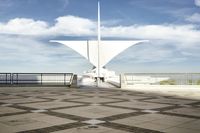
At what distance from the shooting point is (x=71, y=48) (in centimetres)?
4884

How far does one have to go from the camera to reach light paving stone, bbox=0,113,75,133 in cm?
655

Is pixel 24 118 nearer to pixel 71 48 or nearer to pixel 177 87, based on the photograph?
pixel 177 87

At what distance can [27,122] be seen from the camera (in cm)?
714

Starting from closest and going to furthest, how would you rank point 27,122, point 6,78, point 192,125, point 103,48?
point 192,125
point 27,122
point 6,78
point 103,48

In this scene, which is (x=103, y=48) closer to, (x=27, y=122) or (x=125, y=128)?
(x=27, y=122)

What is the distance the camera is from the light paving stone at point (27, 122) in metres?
6.55

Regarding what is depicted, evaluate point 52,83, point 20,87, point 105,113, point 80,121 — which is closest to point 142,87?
point 52,83

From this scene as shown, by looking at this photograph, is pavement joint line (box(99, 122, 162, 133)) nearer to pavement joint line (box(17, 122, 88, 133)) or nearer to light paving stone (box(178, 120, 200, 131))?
pavement joint line (box(17, 122, 88, 133))

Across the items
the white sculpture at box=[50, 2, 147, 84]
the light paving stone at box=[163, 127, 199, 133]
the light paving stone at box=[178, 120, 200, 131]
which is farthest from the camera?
the white sculpture at box=[50, 2, 147, 84]

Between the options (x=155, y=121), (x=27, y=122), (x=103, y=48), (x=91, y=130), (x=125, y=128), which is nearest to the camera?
(x=91, y=130)

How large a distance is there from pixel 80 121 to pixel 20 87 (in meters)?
14.9

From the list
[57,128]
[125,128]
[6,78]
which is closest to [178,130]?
[125,128]

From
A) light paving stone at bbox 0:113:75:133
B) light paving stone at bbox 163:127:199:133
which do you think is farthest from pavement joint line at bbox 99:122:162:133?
light paving stone at bbox 0:113:75:133

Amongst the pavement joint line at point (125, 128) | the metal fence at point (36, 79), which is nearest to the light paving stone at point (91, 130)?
the pavement joint line at point (125, 128)
